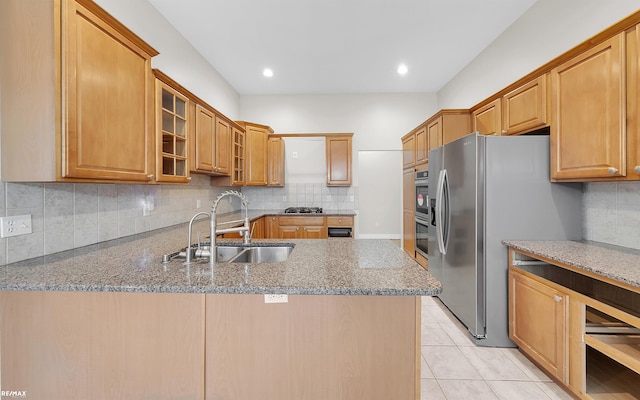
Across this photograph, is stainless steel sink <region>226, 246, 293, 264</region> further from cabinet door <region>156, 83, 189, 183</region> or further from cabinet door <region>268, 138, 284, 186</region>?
cabinet door <region>268, 138, 284, 186</region>

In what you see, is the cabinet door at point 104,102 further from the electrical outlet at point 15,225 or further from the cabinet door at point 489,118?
the cabinet door at point 489,118

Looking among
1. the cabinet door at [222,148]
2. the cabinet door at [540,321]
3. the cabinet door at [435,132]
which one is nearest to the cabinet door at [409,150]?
the cabinet door at [435,132]

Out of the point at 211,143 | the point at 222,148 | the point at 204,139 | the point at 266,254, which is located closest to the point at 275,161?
the point at 222,148

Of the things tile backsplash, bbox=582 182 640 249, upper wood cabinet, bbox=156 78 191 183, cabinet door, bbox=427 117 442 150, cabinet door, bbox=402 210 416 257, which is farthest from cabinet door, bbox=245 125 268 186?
tile backsplash, bbox=582 182 640 249

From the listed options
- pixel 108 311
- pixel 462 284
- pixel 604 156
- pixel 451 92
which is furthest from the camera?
pixel 451 92

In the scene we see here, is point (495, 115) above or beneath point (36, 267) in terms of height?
above

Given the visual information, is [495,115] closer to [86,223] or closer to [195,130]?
[195,130]

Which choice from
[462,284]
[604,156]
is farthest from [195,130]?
[604,156]

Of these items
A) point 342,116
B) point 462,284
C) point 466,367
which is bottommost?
point 466,367

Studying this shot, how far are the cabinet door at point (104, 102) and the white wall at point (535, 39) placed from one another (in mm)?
3137

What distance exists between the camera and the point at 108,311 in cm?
116

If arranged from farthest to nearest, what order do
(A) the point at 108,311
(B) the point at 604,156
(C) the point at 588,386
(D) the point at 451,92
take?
(D) the point at 451,92 → (B) the point at 604,156 → (C) the point at 588,386 → (A) the point at 108,311

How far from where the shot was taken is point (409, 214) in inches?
161

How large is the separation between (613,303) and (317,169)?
151 inches
